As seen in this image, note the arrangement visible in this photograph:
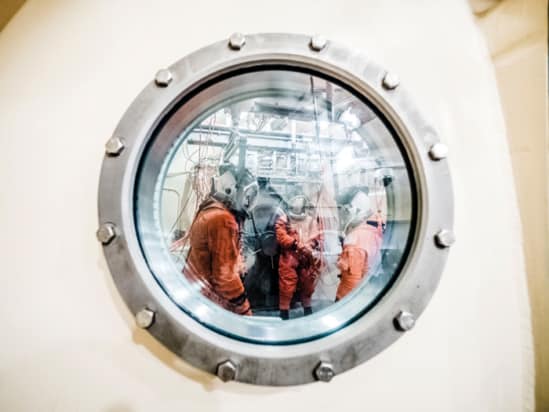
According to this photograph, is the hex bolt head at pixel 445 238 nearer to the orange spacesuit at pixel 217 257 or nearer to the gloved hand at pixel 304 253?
the gloved hand at pixel 304 253

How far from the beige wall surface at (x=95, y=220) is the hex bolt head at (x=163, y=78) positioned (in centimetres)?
3

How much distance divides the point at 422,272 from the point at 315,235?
0.25 m

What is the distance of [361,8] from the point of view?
0.52 meters

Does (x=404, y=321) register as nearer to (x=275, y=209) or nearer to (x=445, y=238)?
(x=445, y=238)

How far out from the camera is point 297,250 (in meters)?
0.68

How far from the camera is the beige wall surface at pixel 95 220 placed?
0.46m

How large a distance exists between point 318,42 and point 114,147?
379 mm

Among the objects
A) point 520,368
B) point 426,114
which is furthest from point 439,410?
point 426,114

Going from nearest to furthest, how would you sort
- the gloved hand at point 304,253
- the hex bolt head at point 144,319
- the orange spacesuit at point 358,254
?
the hex bolt head at point 144,319 → the orange spacesuit at point 358,254 → the gloved hand at point 304,253

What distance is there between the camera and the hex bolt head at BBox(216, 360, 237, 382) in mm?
429

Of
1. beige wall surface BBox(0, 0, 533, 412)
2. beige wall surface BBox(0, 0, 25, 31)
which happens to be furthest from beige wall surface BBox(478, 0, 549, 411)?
beige wall surface BBox(0, 0, 25, 31)

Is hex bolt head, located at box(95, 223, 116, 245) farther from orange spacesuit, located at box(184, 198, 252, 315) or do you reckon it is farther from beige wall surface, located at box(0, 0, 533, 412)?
orange spacesuit, located at box(184, 198, 252, 315)

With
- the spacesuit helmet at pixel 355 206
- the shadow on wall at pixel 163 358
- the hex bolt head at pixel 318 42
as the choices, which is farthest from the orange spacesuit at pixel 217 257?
the hex bolt head at pixel 318 42

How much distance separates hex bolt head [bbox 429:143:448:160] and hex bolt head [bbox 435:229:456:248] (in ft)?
0.41
